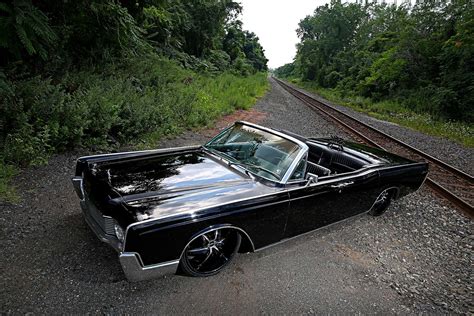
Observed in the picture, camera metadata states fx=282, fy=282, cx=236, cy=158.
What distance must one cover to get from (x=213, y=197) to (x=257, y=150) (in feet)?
3.35

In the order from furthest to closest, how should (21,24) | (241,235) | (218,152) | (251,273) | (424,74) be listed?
(424,74), (21,24), (218,152), (251,273), (241,235)

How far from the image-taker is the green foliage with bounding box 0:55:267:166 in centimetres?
456

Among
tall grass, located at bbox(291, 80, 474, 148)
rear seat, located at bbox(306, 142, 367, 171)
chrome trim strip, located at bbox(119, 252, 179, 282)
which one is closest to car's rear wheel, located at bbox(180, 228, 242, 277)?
chrome trim strip, located at bbox(119, 252, 179, 282)

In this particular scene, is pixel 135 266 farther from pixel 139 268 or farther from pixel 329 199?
pixel 329 199

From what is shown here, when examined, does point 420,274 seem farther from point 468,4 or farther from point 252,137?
point 468,4

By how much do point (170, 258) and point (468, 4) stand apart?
2480cm

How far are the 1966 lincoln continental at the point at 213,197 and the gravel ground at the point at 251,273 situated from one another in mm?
325

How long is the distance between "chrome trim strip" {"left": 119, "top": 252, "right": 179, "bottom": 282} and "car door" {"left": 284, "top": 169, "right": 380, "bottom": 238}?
1347 millimetres

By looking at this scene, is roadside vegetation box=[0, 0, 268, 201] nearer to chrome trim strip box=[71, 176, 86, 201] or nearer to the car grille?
chrome trim strip box=[71, 176, 86, 201]

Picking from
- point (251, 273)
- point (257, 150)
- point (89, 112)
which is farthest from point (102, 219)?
point (89, 112)

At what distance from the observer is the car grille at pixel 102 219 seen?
245 cm

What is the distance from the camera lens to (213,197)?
270cm

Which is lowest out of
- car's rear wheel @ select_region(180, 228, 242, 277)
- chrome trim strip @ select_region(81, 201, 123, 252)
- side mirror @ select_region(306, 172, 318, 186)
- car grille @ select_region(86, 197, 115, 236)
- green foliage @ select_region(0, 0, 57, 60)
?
car's rear wheel @ select_region(180, 228, 242, 277)

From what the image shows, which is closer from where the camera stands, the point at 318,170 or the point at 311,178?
the point at 311,178
